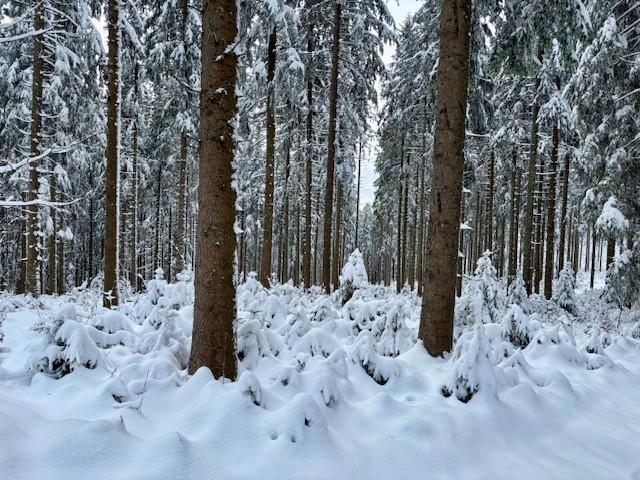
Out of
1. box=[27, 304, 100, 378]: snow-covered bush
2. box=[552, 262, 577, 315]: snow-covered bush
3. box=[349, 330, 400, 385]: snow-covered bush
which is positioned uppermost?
box=[27, 304, 100, 378]: snow-covered bush

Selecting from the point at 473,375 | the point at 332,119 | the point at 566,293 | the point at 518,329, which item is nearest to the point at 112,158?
the point at 332,119

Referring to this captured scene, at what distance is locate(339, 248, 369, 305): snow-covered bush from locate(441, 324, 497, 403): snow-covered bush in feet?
22.0

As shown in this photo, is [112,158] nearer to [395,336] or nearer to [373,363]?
[395,336]

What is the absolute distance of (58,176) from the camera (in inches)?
709

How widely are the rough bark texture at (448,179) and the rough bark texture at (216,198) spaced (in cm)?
307

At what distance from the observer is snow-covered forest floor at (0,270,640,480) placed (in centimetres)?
244

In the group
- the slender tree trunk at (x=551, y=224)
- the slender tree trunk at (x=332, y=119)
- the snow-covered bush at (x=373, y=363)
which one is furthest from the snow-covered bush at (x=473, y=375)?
the slender tree trunk at (x=551, y=224)

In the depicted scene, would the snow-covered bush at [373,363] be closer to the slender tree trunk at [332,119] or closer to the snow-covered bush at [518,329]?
the snow-covered bush at [518,329]

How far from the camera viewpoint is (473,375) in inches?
165

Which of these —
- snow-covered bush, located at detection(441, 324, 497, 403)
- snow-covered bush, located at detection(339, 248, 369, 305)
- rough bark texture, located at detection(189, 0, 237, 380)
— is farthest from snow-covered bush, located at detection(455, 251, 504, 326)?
rough bark texture, located at detection(189, 0, 237, 380)

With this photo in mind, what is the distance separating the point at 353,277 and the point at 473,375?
274 inches

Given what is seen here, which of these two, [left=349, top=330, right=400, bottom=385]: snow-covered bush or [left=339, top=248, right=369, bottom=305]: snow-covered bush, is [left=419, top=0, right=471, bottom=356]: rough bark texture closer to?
[left=349, top=330, right=400, bottom=385]: snow-covered bush

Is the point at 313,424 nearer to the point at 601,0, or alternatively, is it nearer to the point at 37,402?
the point at 37,402

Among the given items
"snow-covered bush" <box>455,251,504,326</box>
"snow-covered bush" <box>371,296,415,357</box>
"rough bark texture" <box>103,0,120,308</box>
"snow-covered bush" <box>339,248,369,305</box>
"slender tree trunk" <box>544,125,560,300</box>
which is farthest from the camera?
"slender tree trunk" <box>544,125,560,300</box>
